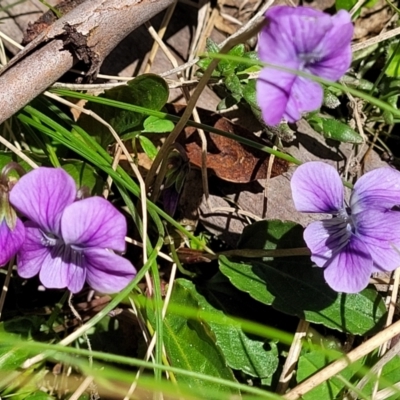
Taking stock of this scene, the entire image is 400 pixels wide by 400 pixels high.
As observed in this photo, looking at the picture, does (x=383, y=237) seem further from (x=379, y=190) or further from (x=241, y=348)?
(x=241, y=348)

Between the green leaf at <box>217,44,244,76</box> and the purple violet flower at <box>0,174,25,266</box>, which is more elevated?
the green leaf at <box>217,44,244,76</box>

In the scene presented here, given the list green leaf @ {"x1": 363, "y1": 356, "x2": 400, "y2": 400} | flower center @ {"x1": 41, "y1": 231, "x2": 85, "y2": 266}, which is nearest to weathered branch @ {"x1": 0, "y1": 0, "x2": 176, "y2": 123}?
flower center @ {"x1": 41, "y1": 231, "x2": 85, "y2": 266}

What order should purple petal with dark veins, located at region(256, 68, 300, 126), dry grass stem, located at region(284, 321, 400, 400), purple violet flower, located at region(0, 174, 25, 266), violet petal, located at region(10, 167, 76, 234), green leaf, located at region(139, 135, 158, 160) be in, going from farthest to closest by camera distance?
1. green leaf, located at region(139, 135, 158, 160)
2. dry grass stem, located at region(284, 321, 400, 400)
3. purple violet flower, located at region(0, 174, 25, 266)
4. violet petal, located at region(10, 167, 76, 234)
5. purple petal with dark veins, located at region(256, 68, 300, 126)

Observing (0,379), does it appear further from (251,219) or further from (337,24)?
(337,24)

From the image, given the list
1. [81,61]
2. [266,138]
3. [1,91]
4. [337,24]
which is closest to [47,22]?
[81,61]

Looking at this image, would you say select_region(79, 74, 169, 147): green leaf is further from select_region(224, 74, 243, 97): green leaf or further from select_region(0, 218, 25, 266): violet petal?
select_region(0, 218, 25, 266): violet petal

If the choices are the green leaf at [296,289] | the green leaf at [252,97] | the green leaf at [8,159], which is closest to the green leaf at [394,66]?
the green leaf at [252,97]

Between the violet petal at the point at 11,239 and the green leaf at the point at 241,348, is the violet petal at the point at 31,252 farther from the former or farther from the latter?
the green leaf at the point at 241,348
